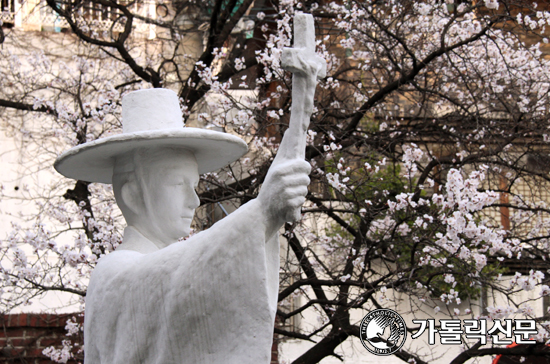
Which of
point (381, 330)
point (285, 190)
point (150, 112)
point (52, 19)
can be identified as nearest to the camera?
point (285, 190)

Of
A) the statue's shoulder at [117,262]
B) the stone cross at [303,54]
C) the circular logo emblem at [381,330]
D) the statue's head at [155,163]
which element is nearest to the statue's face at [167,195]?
the statue's head at [155,163]

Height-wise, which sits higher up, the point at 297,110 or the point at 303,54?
the point at 303,54

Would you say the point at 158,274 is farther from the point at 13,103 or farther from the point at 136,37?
the point at 136,37

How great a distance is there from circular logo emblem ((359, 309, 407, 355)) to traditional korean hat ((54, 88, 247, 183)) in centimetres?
383

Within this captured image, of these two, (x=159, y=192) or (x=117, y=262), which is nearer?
(x=117, y=262)

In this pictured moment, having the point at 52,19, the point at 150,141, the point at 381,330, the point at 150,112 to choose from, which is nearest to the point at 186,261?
the point at 150,141

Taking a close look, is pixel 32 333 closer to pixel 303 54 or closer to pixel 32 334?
pixel 32 334

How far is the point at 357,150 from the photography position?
7691 mm

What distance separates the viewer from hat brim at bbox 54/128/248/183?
6.72 feet

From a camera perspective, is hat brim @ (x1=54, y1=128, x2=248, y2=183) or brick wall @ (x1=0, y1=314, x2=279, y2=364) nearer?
hat brim @ (x1=54, y1=128, x2=248, y2=183)

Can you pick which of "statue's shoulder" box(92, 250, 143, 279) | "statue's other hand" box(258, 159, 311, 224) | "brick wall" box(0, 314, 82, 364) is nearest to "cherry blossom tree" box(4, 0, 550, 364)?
"brick wall" box(0, 314, 82, 364)

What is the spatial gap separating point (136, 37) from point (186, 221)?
27.3 ft

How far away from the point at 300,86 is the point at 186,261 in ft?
1.95

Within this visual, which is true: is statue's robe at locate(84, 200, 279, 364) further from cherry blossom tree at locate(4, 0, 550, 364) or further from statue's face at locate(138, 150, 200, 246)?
cherry blossom tree at locate(4, 0, 550, 364)
